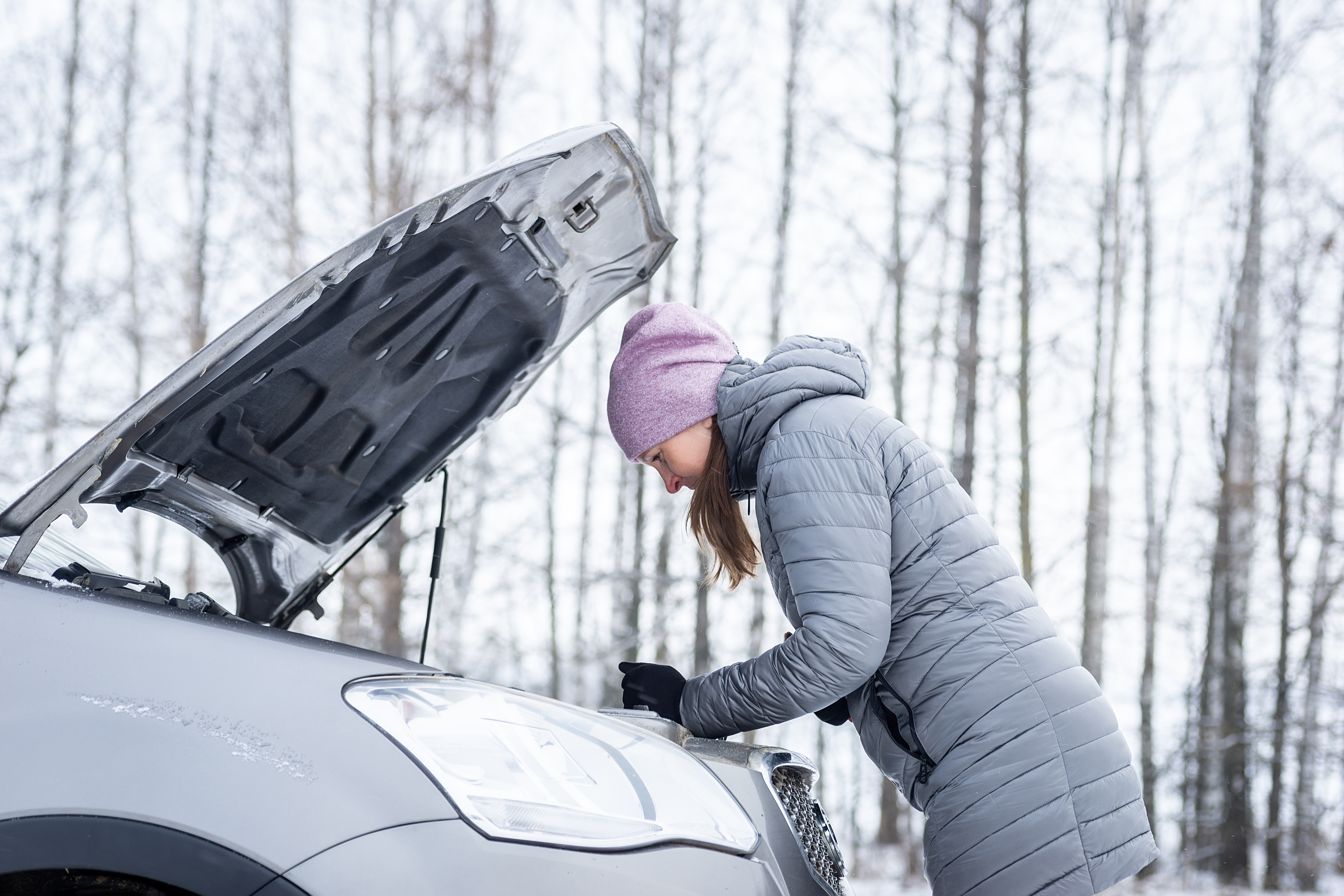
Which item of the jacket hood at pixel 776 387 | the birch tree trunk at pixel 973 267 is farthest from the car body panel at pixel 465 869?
the birch tree trunk at pixel 973 267

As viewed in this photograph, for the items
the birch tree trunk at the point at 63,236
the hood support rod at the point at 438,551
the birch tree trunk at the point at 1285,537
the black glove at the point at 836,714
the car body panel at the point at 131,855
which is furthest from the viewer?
the birch tree trunk at the point at 63,236

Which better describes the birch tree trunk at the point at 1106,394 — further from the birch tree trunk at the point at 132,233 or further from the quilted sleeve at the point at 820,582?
the birch tree trunk at the point at 132,233

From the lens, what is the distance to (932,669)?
171 cm

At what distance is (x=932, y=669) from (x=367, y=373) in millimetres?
1480

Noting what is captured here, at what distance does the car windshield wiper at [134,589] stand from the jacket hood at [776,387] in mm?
1027

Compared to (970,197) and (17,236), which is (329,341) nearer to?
(970,197)

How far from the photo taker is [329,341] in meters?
2.05

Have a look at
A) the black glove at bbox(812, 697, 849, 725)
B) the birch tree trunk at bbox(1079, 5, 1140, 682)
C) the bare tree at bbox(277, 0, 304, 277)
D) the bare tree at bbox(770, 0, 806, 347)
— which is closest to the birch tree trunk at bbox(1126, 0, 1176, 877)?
the birch tree trunk at bbox(1079, 5, 1140, 682)

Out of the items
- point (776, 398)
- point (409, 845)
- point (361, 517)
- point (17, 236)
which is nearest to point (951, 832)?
point (776, 398)

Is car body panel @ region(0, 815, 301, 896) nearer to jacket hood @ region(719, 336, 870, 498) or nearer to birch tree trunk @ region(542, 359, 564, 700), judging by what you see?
jacket hood @ region(719, 336, 870, 498)

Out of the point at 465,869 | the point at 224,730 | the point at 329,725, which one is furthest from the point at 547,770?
the point at 224,730

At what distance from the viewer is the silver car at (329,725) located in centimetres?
118

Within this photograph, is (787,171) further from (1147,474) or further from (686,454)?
→ (686,454)

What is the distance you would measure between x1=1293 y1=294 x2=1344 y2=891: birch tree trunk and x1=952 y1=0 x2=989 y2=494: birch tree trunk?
15.9 ft
